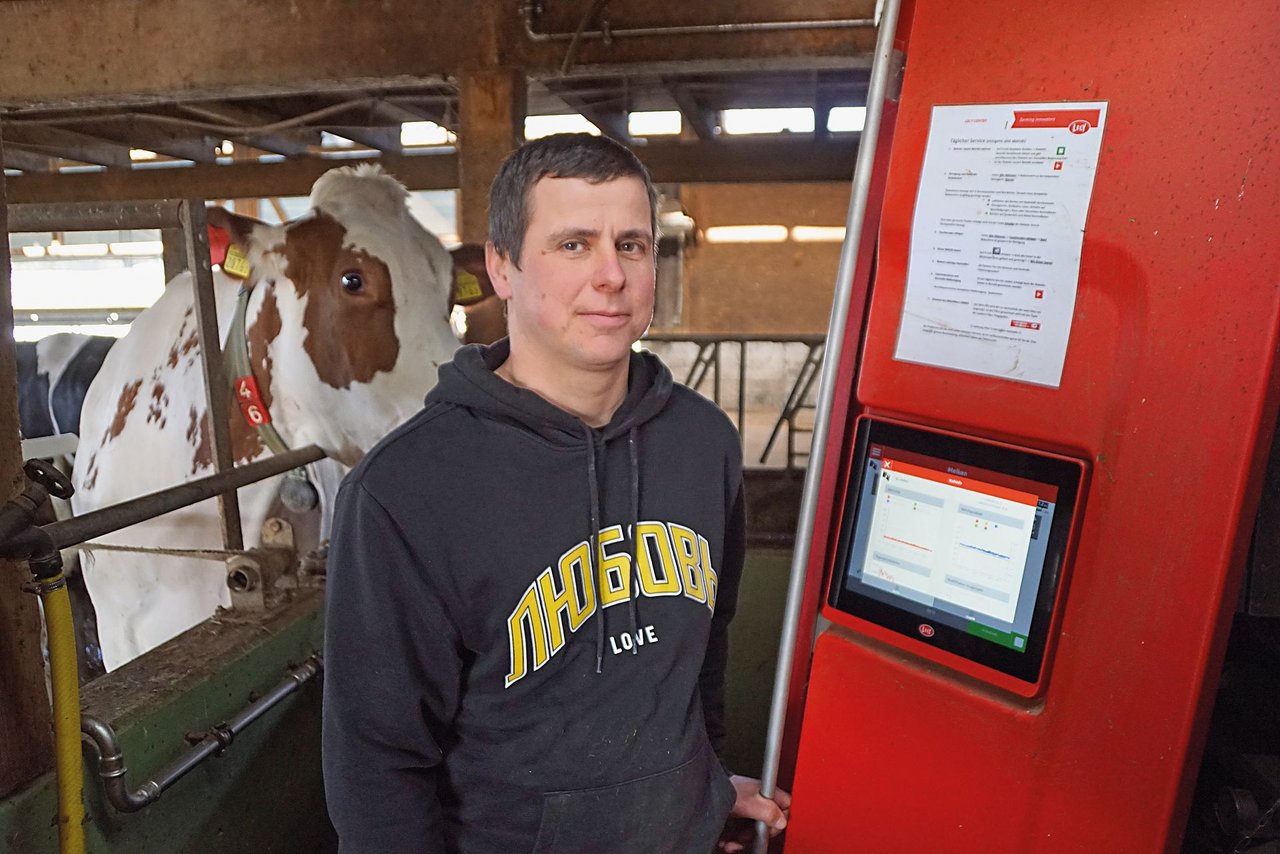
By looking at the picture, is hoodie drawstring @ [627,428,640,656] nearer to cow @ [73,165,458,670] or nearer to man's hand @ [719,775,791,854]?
man's hand @ [719,775,791,854]

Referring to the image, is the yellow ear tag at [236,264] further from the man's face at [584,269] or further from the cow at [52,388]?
the man's face at [584,269]

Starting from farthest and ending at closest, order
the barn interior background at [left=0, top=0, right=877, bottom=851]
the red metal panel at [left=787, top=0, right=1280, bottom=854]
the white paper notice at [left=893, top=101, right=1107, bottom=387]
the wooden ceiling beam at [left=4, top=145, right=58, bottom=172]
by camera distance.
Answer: the wooden ceiling beam at [left=4, top=145, right=58, bottom=172]
the barn interior background at [left=0, top=0, right=877, bottom=851]
the white paper notice at [left=893, top=101, right=1107, bottom=387]
the red metal panel at [left=787, top=0, right=1280, bottom=854]

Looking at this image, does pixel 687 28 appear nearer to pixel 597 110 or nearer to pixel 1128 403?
pixel 597 110

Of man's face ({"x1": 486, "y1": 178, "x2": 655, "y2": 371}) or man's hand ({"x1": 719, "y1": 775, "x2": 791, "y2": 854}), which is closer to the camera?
man's face ({"x1": 486, "y1": 178, "x2": 655, "y2": 371})

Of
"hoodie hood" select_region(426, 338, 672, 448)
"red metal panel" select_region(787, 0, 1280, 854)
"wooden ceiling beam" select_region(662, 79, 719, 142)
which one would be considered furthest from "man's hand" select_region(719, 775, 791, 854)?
"wooden ceiling beam" select_region(662, 79, 719, 142)

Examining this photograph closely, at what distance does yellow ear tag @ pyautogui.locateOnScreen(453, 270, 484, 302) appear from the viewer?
9.46 ft

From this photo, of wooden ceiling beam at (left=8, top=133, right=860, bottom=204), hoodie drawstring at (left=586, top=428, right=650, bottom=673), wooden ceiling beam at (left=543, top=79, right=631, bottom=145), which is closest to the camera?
hoodie drawstring at (left=586, top=428, right=650, bottom=673)

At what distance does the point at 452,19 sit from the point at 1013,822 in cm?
316

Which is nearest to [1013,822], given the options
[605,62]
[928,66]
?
[928,66]

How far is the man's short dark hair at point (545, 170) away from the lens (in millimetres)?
977

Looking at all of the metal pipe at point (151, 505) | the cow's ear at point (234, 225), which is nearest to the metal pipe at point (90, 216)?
the metal pipe at point (151, 505)

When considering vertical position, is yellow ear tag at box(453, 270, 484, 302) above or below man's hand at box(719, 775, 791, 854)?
above

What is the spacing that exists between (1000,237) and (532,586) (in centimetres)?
65

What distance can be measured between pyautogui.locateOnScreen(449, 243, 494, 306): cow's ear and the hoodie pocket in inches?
81.2
